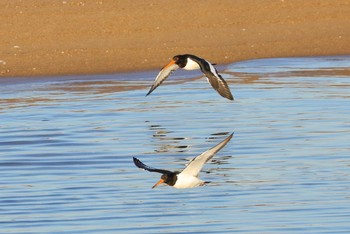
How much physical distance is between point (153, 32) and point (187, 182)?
1204 cm

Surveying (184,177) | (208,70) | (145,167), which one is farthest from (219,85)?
(184,177)

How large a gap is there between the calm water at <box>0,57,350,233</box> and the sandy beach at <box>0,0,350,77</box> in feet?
3.76

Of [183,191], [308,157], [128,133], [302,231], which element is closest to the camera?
[302,231]

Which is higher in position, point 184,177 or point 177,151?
point 184,177

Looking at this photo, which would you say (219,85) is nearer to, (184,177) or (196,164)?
(196,164)

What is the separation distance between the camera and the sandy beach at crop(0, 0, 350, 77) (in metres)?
20.4

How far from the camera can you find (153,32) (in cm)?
2242

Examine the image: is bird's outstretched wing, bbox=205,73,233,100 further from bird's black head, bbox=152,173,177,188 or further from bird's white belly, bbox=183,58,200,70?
bird's black head, bbox=152,173,177,188

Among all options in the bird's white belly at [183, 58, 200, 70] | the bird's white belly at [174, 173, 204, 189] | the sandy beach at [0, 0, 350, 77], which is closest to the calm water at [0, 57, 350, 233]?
the bird's white belly at [174, 173, 204, 189]

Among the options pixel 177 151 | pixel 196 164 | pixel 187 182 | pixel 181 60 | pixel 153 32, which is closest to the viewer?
pixel 187 182

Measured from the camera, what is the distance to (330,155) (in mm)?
12000

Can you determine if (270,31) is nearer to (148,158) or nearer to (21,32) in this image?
(21,32)

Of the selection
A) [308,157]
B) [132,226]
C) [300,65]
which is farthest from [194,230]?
[300,65]

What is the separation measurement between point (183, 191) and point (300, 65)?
8.93m
